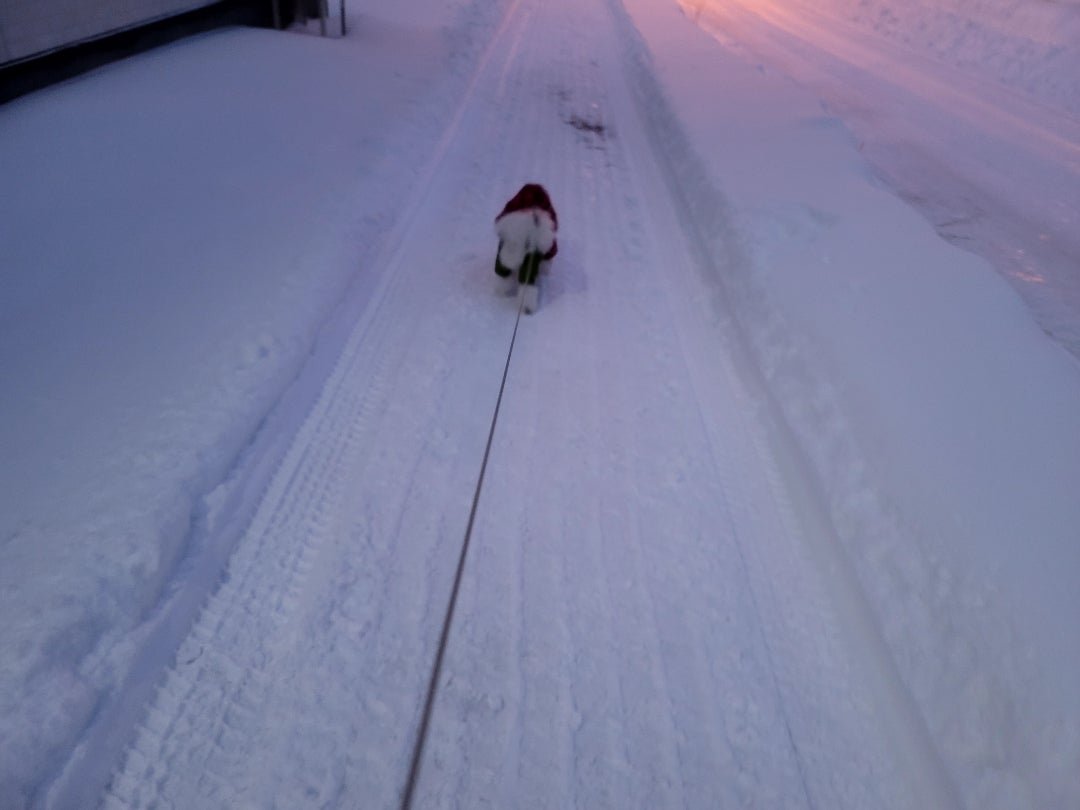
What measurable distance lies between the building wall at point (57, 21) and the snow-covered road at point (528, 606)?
12.3ft

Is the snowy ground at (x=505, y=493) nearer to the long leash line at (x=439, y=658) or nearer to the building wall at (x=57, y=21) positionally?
the long leash line at (x=439, y=658)

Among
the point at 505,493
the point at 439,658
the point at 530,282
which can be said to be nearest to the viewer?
the point at 439,658

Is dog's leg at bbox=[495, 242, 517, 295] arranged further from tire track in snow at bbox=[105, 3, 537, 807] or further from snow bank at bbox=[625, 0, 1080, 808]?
snow bank at bbox=[625, 0, 1080, 808]

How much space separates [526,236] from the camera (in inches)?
124

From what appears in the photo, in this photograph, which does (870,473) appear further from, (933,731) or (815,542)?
(933,731)

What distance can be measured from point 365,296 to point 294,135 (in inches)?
96.2

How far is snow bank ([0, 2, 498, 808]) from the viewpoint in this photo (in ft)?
5.57

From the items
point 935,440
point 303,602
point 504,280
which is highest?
point 935,440

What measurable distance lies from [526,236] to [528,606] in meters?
1.93

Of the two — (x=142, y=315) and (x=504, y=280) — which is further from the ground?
(x=504, y=280)

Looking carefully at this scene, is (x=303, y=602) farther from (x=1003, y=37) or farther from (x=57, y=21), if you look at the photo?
(x=1003, y=37)

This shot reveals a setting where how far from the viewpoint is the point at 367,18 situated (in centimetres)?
866

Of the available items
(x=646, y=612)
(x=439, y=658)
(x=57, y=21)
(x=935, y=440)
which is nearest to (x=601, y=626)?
(x=646, y=612)

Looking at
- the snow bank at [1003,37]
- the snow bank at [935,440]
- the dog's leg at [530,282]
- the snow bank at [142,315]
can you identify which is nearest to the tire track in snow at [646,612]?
the dog's leg at [530,282]
